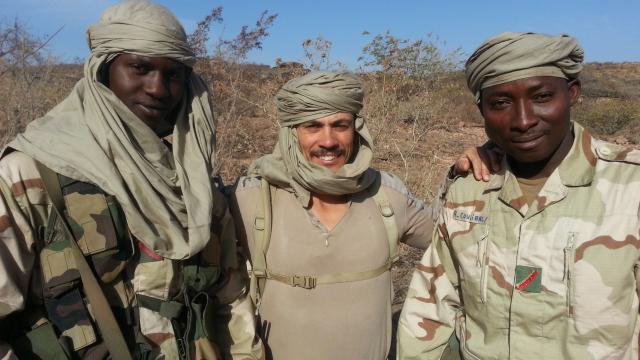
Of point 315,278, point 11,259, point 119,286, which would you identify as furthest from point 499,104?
point 11,259

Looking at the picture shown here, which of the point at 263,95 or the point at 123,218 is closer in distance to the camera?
the point at 123,218

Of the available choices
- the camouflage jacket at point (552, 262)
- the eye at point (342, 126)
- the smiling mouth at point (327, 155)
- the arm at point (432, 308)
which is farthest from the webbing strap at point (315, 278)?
the eye at point (342, 126)

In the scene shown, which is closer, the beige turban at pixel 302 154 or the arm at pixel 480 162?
the arm at pixel 480 162

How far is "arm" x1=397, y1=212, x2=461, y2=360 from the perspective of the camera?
189 cm

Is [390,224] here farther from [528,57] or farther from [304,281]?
[528,57]

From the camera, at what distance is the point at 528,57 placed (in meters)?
1.59

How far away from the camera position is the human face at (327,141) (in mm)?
2279

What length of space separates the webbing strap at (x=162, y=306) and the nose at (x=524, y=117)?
1.33 m

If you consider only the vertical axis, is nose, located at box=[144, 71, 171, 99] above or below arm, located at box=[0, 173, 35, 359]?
above

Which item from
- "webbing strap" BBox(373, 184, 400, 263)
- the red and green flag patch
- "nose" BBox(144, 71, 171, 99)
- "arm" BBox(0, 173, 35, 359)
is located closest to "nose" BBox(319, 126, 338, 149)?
"webbing strap" BBox(373, 184, 400, 263)

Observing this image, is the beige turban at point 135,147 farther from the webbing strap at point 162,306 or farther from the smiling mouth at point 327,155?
the smiling mouth at point 327,155

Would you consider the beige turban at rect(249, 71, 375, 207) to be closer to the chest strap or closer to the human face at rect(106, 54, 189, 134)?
the chest strap

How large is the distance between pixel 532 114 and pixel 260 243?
122 centimetres

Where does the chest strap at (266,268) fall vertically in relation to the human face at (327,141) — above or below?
below
